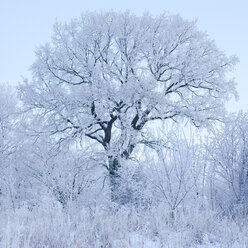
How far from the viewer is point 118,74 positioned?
1212cm

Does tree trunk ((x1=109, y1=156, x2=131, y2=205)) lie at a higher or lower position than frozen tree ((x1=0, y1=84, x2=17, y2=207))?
lower

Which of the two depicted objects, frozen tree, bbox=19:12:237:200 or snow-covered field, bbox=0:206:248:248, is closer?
snow-covered field, bbox=0:206:248:248

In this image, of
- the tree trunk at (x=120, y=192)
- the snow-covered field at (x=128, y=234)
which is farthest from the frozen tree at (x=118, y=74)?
the snow-covered field at (x=128, y=234)

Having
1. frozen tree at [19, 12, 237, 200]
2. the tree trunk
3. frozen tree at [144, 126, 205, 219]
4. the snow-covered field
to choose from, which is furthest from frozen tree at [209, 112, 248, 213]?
frozen tree at [19, 12, 237, 200]

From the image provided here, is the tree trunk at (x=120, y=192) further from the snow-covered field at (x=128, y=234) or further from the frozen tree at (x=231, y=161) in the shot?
the snow-covered field at (x=128, y=234)

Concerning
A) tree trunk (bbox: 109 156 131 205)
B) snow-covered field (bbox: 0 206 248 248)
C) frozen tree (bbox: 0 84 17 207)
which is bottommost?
snow-covered field (bbox: 0 206 248 248)

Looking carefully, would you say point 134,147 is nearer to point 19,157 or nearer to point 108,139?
point 108,139

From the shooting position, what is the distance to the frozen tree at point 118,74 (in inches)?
446

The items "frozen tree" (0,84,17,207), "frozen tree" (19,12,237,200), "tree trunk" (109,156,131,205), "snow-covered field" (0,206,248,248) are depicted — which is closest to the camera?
"snow-covered field" (0,206,248,248)

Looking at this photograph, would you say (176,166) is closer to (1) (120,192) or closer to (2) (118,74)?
(1) (120,192)

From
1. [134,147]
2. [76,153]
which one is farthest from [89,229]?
[76,153]

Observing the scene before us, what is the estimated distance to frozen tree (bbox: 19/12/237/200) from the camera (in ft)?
37.2

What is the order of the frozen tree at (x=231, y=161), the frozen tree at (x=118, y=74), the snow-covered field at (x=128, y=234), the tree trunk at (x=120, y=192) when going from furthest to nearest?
1. the frozen tree at (x=118, y=74)
2. the tree trunk at (x=120, y=192)
3. the frozen tree at (x=231, y=161)
4. the snow-covered field at (x=128, y=234)

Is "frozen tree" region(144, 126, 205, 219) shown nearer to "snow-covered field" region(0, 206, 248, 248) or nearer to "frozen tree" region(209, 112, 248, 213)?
"frozen tree" region(209, 112, 248, 213)
